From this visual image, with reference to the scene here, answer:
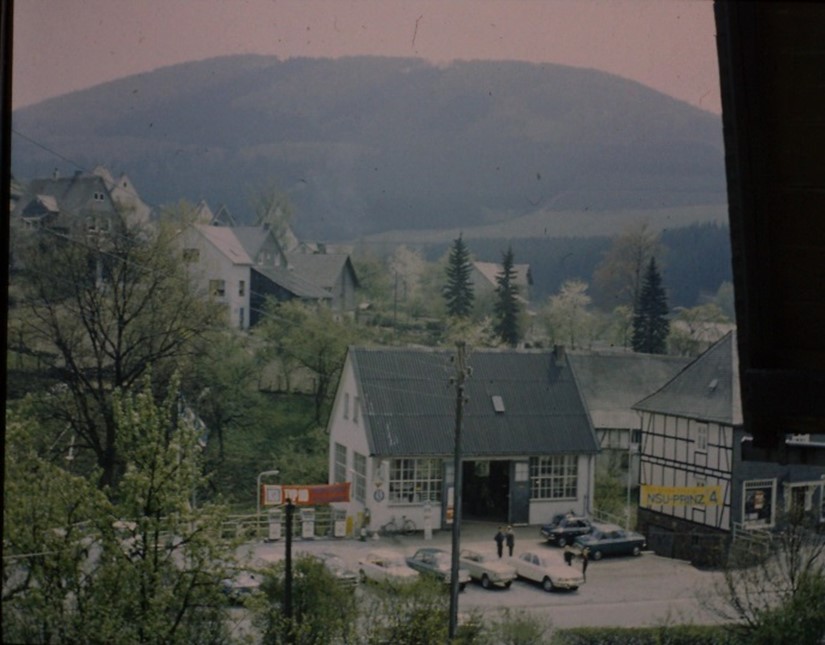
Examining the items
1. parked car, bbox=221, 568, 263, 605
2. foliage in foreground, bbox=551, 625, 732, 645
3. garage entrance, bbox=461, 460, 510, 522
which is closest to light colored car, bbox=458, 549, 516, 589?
garage entrance, bbox=461, 460, 510, 522

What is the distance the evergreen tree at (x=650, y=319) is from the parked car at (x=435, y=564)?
128cm

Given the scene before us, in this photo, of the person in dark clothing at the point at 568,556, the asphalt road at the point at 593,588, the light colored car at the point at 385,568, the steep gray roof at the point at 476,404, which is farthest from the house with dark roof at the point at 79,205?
the person in dark clothing at the point at 568,556

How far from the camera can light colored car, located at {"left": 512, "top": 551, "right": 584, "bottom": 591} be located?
4852 millimetres

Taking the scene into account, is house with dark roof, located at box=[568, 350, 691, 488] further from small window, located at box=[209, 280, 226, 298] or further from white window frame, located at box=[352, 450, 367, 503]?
small window, located at box=[209, 280, 226, 298]

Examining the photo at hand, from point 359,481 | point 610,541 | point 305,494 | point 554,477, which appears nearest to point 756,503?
point 610,541

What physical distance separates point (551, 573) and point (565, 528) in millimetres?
211

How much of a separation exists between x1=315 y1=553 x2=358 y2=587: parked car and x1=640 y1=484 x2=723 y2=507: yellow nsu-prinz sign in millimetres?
1361

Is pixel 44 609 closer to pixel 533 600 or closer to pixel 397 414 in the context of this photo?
pixel 397 414

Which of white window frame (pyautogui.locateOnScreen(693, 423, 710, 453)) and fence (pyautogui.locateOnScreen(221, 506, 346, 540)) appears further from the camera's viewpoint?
fence (pyautogui.locateOnScreen(221, 506, 346, 540))

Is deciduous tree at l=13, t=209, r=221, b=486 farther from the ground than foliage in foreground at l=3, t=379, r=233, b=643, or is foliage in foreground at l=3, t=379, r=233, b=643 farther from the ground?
deciduous tree at l=13, t=209, r=221, b=486

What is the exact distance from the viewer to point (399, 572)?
4867 millimetres

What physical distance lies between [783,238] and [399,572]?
3.04 meters

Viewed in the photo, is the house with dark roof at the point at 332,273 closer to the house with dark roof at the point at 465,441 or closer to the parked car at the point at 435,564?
the house with dark roof at the point at 465,441

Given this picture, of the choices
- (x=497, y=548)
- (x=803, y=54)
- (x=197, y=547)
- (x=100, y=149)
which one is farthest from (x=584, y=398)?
(x=803, y=54)
